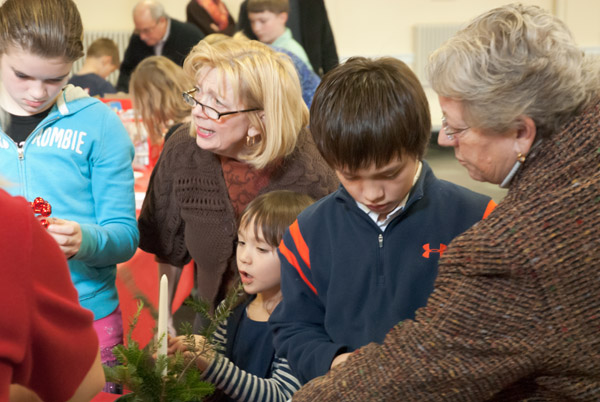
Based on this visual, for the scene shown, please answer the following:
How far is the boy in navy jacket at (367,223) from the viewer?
1390mm

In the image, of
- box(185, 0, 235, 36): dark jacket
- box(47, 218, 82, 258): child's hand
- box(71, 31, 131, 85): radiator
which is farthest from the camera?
box(71, 31, 131, 85): radiator

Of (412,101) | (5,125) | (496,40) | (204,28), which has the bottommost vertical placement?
(204,28)

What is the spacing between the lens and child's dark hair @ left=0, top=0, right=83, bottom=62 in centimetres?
166

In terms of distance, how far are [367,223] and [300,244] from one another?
0.53 feet

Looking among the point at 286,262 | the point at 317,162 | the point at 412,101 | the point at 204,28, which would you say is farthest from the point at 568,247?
the point at 204,28

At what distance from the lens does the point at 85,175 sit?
6.11 feet

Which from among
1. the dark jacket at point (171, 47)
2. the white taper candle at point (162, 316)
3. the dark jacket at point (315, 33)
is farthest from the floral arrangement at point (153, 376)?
the dark jacket at point (171, 47)

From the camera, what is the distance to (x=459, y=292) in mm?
1089

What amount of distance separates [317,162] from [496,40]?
980mm

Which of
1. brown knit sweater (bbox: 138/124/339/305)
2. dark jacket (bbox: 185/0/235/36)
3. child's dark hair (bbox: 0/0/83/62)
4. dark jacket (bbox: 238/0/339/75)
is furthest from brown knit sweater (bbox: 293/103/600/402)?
dark jacket (bbox: 185/0/235/36)

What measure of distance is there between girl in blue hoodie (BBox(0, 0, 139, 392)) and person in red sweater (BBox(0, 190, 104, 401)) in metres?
0.89

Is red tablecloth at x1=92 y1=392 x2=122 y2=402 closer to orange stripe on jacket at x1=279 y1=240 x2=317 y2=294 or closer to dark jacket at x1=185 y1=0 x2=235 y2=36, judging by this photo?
orange stripe on jacket at x1=279 y1=240 x2=317 y2=294

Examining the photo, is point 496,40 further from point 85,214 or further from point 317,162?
point 85,214

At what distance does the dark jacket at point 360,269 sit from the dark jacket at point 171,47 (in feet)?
14.4
